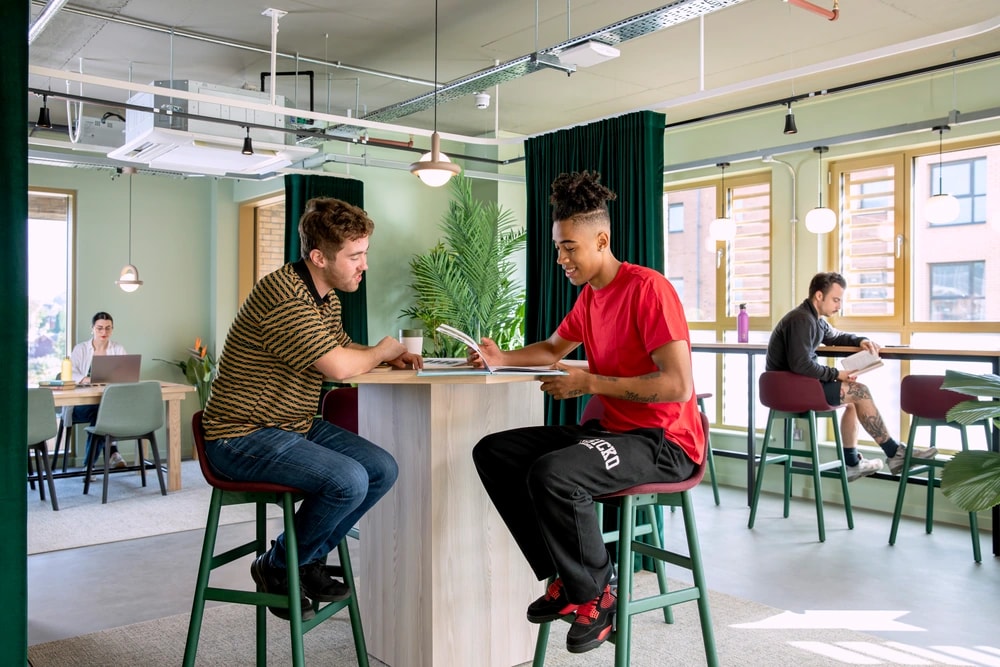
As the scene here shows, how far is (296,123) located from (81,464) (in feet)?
13.3

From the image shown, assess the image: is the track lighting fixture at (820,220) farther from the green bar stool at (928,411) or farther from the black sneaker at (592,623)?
the black sneaker at (592,623)

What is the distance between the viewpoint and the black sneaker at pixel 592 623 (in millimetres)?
2225

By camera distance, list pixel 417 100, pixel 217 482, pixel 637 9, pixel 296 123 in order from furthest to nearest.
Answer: pixel 296 123 < pixel 417 100 < pixel 637 9 < pixel 217 482

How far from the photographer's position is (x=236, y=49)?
17.1 feet

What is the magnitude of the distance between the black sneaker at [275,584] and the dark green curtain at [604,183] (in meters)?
1.96

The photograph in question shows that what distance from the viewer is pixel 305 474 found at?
236 cm

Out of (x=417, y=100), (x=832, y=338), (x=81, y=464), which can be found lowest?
(x=81, y=464)

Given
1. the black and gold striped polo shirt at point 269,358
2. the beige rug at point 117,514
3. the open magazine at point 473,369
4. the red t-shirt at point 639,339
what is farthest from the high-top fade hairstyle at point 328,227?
the beige rug at point 117,514

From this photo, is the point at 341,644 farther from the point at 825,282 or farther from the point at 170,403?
the point at 170,403

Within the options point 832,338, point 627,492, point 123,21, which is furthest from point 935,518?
point 123,21

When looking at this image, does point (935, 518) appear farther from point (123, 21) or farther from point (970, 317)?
point (123, 21)

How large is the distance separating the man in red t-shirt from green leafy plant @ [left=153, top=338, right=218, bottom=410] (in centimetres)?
606

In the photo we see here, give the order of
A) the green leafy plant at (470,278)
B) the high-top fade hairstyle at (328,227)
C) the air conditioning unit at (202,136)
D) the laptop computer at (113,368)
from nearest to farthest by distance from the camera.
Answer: the high-top fade hairstyle at (328,227) → the air conditioning unit at (202,136) → the laptop computer at (113,368) → the green leafy plant at (470,278)

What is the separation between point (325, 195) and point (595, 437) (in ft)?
15.8
